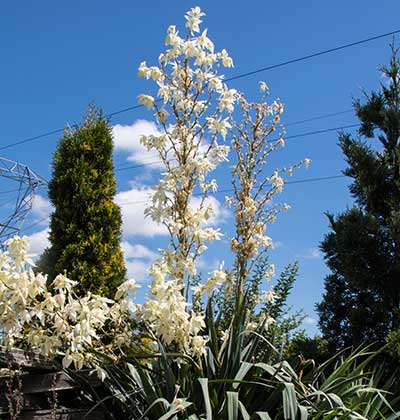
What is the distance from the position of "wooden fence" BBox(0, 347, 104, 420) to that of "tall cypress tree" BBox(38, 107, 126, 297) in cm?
165

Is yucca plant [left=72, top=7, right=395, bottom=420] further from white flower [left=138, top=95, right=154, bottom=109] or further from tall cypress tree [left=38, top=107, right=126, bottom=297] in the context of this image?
tall cypress tree [left=38, top=107, right=126, bottom=297]

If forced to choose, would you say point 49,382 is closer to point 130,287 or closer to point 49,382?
point 49,382

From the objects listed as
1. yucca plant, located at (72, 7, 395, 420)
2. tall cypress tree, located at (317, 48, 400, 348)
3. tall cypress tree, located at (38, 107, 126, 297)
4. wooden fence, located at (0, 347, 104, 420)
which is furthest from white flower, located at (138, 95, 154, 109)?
tall cypress tree, located at (317, 48, 400, 348)

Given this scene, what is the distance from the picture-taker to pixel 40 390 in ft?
12.2

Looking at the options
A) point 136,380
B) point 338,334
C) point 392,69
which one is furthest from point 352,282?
point 136,380

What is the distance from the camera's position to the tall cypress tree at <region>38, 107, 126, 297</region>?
5.79 meters

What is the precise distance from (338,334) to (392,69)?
10.3 feet

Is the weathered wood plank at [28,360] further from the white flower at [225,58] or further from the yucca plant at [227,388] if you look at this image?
the white flower at [225,58]

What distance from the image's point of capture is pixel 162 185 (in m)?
3.51

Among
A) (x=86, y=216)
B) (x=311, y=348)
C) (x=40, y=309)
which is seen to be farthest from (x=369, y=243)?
(x=40, y=309)

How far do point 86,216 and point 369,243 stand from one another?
119 inches

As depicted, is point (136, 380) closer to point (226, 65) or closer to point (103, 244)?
point (226, 65)

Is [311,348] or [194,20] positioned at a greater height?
[194,20]

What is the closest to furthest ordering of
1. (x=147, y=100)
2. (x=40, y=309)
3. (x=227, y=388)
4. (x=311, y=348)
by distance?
(x=40, y=309)
(x=227, y=388)
(x=147, y=100)
(x=311, y=348)
